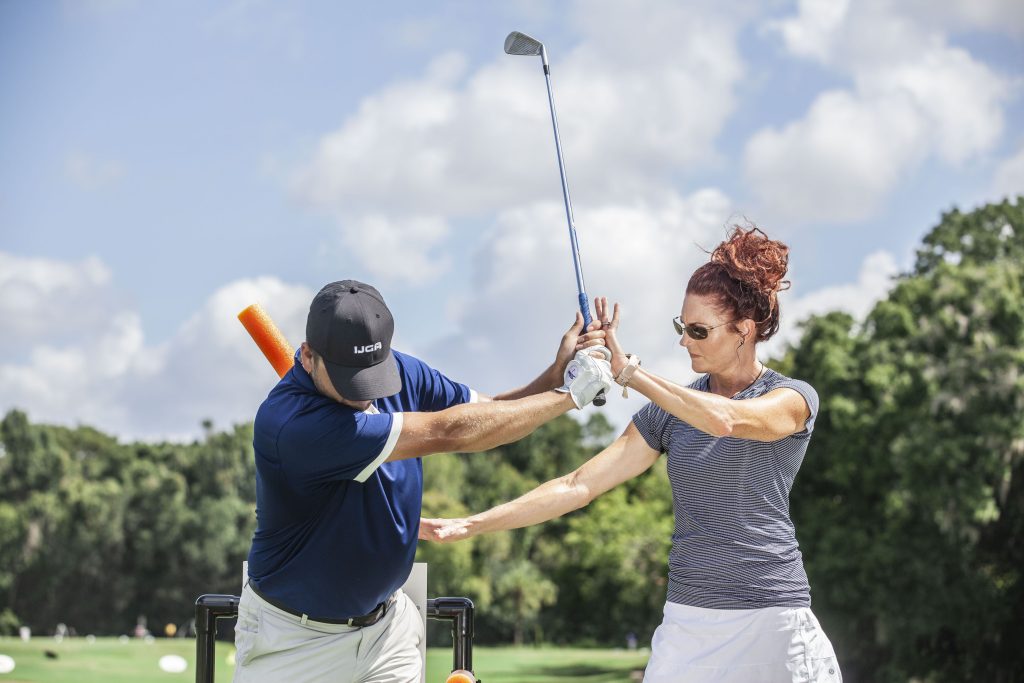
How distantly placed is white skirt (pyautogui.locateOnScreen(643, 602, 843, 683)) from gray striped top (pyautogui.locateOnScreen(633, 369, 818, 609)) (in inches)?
1.7

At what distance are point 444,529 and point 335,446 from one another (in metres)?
0.96

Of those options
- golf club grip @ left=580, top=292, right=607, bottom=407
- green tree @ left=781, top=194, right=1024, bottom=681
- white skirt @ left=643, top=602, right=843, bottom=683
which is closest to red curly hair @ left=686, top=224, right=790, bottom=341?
golf club grip @ left=580, top=292, right=607, bottom=407

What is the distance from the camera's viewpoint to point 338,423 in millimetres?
4203

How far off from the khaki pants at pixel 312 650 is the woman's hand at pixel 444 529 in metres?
0.43

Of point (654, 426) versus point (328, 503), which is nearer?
point (328, 503)

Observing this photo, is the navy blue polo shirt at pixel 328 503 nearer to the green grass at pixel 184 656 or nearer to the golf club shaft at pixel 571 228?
the golf club shaft at pixel 571 228

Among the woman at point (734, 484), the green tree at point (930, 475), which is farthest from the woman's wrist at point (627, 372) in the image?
the green tree at point (930, 475)

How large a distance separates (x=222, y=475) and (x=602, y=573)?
1663 centimetres

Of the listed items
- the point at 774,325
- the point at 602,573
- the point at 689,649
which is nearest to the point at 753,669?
the point at 689,649

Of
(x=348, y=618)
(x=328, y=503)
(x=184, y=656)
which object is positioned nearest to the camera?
(x=328, y=503)

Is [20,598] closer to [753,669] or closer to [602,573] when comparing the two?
[602,573]

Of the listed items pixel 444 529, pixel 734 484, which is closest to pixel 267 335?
pixel 444 529

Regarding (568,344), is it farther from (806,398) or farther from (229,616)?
(229,616)

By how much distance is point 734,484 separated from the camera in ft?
13.5
